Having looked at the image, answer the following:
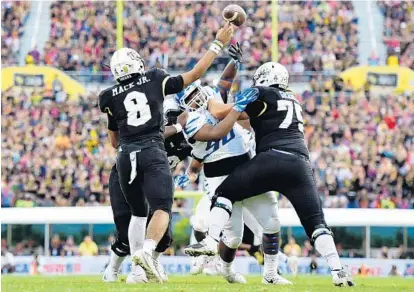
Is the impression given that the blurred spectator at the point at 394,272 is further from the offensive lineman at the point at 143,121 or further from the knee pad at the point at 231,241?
the offensive lineman at the point at 143,121

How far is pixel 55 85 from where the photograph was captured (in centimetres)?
2466

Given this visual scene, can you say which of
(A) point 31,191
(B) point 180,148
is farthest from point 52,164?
(B) point 180,148

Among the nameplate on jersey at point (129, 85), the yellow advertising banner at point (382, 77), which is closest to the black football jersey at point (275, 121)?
the nameplate on jersey at point (129, 85)

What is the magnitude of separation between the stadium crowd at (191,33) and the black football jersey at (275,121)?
15496 millimetres

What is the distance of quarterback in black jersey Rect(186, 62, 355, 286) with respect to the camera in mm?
9070

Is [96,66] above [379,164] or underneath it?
above

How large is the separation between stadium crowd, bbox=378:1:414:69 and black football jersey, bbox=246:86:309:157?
52.4 feet

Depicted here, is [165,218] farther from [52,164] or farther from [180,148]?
[52,164]

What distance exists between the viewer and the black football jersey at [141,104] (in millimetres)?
9242

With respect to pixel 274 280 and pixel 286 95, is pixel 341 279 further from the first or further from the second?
pixel 286 95

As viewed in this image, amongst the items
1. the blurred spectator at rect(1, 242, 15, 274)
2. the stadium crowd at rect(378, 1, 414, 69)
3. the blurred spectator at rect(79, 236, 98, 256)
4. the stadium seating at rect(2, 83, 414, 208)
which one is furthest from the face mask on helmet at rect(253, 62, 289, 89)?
the stadium crowd at rect(378, 1, 414, 69)

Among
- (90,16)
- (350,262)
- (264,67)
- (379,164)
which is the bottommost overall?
(350,262)

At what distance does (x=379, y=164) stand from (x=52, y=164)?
6367 mm

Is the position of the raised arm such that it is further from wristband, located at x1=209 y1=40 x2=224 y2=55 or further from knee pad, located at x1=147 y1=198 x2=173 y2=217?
knee pad, located at x1=147 y1=198 x2=173 y2=217
